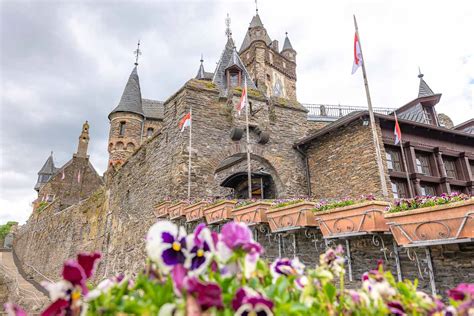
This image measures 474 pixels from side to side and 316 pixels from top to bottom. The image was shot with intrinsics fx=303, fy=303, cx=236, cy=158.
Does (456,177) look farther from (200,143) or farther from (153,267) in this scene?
(153,267)

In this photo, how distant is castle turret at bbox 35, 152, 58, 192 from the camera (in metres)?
46.0

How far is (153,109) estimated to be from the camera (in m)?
27.4

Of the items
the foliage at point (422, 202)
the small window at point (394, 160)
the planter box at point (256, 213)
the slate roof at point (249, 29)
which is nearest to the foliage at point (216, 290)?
the foliage at point (422, 202)

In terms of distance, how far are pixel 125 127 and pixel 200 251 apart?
23.4 meters

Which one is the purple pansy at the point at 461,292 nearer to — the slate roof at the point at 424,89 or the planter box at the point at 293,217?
the planter box at the point at 293,217

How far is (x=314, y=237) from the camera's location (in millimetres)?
5035

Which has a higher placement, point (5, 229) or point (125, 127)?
point (125, 127)

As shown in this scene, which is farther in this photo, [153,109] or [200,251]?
[153,109]

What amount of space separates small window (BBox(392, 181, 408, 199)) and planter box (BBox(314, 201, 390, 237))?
6474 millimetres

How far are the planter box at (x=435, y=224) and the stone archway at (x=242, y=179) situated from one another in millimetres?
7547

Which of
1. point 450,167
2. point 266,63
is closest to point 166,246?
point 450,167

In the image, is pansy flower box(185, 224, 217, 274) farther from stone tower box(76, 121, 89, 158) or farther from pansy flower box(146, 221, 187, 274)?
stone tower box(76, 121, 89, 158)

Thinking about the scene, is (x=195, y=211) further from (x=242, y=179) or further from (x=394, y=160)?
(x=394, y=160)

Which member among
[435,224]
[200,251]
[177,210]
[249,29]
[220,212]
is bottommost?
[200,251]
